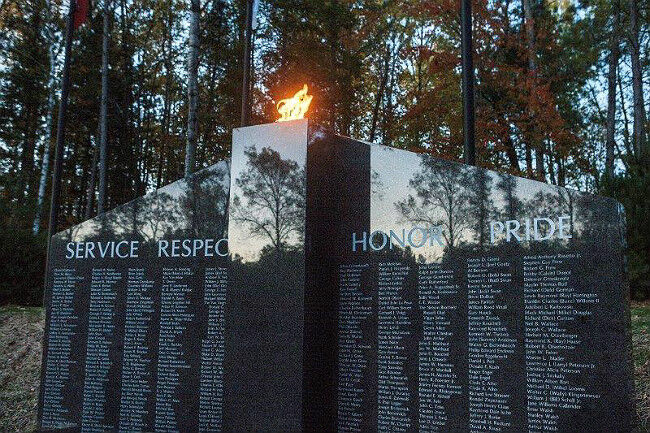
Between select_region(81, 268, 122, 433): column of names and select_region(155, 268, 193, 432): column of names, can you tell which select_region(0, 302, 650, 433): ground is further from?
select_region(155, 268, 193, 432): column of names

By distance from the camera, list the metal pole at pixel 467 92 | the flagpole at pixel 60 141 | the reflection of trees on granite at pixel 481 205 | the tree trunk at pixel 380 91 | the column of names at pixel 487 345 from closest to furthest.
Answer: the column of names at pixel 487 345 → the reflection of trees on granite at pixel 481 205 → the metal pole at pixel 467 92 → the flagpole at pixel 60 141 → the tree trunk at pixel 380 91

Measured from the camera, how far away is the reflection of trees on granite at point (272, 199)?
5.66 m

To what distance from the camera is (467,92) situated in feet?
20.4

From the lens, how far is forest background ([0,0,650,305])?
15875mm

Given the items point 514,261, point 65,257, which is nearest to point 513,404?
point 514,261

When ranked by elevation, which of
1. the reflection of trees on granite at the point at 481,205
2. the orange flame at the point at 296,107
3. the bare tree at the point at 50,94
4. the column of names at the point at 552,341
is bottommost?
the column of names at the point at 552,341

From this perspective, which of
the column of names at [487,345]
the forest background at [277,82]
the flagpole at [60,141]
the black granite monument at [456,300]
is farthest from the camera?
the forest background at [277,82]

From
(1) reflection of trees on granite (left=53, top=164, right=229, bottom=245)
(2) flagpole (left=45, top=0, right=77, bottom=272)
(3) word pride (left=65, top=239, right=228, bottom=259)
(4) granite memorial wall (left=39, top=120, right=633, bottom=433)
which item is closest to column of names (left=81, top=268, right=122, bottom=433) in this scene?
(4) granite memorial wall (left=39, top=120, right=633, bottom=433)

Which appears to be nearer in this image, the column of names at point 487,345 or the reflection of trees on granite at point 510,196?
the column of names at point 487,345

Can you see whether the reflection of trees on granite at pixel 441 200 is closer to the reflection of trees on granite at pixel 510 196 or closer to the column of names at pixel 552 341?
the reflection of trees on granite at pixel 510 196

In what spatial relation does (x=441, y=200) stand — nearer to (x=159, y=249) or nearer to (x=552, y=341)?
(x=552, y=341)

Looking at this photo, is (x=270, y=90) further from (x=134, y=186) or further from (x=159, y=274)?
(x=159, y=274)

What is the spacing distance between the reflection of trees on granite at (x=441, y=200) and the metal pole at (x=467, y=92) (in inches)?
30.2

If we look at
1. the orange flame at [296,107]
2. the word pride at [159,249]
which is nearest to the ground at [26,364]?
the word pride at [159,249]
